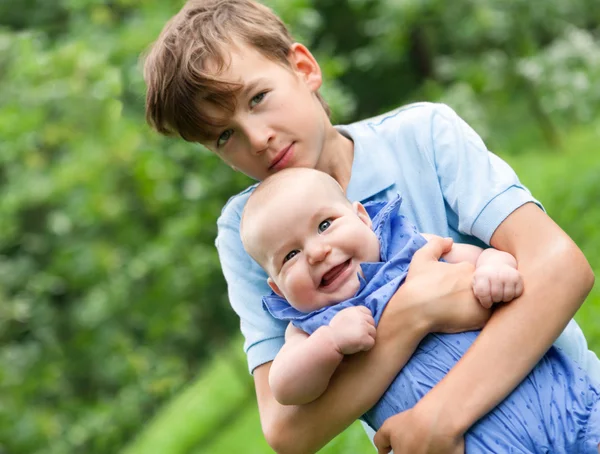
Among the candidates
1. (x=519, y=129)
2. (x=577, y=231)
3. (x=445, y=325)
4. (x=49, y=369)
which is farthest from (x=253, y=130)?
(x=519, y=129)

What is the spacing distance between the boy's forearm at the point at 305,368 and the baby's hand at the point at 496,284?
314 mm

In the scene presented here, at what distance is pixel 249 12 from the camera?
2.29m

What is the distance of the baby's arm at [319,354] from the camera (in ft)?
5.97

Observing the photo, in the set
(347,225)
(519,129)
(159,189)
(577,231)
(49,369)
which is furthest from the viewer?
(519,129)

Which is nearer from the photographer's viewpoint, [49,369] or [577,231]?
[577,231]

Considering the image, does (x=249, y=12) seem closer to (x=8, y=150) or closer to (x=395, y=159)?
(x=395, y=159)

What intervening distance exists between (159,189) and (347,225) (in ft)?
14.1

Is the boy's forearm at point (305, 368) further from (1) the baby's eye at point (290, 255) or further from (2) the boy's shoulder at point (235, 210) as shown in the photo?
(2) the boy's shoulder at point (235, 210)

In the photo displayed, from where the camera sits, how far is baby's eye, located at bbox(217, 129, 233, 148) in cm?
213

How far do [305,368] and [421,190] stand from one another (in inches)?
21.1

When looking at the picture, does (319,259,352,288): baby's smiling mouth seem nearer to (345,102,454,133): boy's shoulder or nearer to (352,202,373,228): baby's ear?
(352,202,373,228): baby's ear

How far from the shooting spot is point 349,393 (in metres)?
1.89

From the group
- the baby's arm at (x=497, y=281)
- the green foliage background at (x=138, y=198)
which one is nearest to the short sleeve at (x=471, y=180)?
the baby's arm at (x=497, y=281)

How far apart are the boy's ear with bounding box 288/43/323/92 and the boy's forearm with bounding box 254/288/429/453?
0.68 meters
